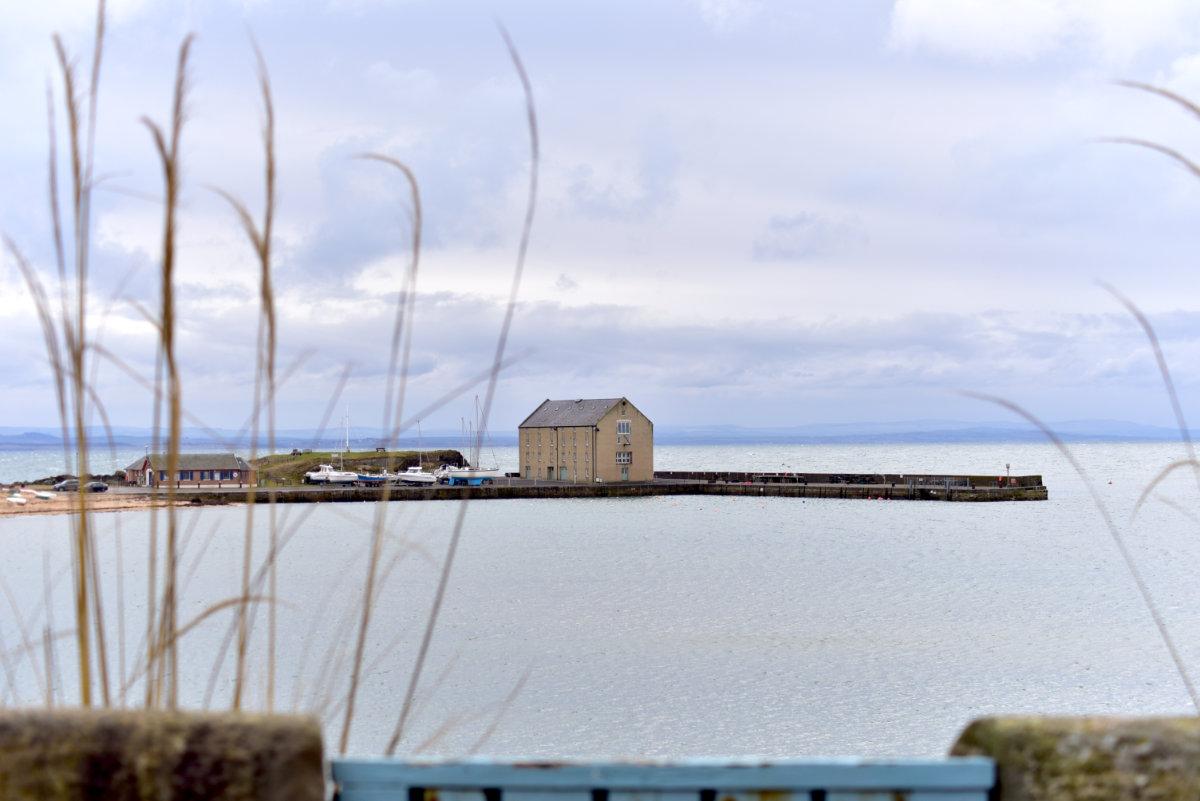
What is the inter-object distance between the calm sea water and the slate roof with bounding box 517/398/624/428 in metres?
9.07

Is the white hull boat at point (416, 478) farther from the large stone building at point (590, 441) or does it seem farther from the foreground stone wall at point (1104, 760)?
the foreground stone wall at point (1104, 760)

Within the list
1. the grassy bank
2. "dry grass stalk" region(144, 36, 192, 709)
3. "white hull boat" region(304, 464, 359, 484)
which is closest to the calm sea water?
"dry grass stalk" region(144, 36, 192, 709)

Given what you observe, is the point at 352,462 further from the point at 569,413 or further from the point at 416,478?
the point at 569,413

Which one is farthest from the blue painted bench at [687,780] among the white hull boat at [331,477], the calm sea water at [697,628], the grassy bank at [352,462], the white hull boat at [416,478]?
the white hull boat at [331,477]

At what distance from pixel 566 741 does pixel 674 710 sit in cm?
226

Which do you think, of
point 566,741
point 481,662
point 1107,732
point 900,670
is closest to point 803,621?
point 900,670

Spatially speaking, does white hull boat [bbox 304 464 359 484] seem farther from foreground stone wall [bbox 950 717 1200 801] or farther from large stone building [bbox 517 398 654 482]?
foreground stone wall [bbox 950 717 1200 801]

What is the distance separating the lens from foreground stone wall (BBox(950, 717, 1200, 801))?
138cm

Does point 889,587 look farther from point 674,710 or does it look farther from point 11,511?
point 11,511

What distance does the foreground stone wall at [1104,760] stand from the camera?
1380 millimetres

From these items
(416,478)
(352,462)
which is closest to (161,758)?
(416,478)

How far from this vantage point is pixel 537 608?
1052 inches

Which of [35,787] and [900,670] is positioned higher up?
[35,787]

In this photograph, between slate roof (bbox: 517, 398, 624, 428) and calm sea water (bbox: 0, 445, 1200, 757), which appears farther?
slate roof (bbox: 517, 398, 624, 428)
